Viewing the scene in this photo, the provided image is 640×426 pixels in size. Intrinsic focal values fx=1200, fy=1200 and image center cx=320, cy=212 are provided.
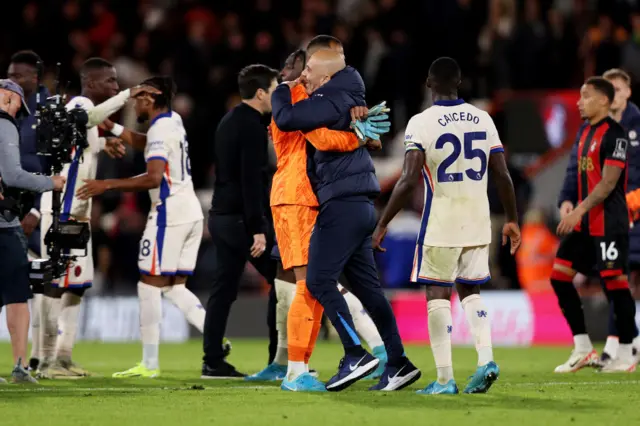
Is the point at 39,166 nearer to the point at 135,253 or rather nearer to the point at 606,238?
the point at 606,238

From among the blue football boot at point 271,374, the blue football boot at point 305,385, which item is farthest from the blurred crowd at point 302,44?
the blue football boot at point 305,385

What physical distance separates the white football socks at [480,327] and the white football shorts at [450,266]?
0.16 metres

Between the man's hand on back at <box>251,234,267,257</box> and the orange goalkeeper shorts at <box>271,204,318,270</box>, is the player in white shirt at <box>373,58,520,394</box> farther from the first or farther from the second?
the man's hand on back at <box>251,234,267,257</box>

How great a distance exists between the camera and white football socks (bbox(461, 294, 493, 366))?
838 cm

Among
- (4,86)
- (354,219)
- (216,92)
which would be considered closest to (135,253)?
(216,92)

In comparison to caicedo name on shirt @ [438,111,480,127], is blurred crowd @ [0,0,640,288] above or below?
above

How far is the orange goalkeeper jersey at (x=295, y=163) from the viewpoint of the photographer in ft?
28.4

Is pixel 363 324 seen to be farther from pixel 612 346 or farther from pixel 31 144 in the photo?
pixel 31 144

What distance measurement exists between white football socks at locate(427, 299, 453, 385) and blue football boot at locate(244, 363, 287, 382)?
83.6 inches

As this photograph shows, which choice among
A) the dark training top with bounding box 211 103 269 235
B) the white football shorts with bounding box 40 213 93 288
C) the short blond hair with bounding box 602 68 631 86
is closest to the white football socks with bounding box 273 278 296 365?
the dark training top with bounding box 211 103 269 235

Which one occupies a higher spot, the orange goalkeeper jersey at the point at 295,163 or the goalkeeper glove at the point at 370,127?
the goalkeeper glove at the point at 370,127

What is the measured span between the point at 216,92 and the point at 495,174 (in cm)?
1198

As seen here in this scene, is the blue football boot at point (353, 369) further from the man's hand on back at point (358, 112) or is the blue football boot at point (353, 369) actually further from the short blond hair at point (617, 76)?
the short blond hair at point (617, 76)

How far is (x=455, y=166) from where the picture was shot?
27.8ft
